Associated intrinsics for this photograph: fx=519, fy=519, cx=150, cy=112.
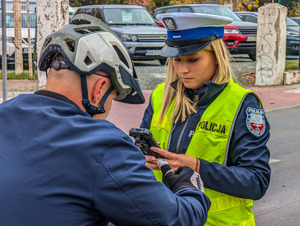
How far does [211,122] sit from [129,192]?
3.33 ft

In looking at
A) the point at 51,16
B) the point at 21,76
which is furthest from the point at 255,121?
the point at 21,76

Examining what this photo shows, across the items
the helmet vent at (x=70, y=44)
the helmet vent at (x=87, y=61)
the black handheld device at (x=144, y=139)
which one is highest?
the helmet vent at (x=70, y=44)

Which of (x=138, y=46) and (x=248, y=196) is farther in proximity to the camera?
(x=138, y=46)

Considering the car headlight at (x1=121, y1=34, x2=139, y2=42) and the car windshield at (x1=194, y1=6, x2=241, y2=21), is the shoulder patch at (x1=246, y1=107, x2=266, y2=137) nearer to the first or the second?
the car headlight at (x1=121, y1=34, x2=139, y2=42)

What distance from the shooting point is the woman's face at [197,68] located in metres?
2.67

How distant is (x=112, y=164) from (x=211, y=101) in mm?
1136

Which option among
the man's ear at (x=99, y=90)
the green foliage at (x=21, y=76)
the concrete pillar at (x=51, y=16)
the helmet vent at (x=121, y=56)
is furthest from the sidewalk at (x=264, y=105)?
the man's ear at (x=99, y=90)

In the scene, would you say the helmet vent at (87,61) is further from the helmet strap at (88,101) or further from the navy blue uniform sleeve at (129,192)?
the navy blue uniform sleeve at (129,192)

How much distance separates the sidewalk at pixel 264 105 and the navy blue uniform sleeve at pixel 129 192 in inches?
262

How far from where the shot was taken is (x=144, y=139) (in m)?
2.33

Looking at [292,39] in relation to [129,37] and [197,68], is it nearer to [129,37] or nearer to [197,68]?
[129,37]

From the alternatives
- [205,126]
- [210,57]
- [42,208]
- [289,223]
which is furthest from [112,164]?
[289,223]

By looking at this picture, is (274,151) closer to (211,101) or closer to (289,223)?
(289,223)

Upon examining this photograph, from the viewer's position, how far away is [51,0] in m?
9.44
